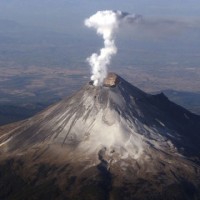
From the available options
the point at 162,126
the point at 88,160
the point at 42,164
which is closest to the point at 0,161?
the point at 42,164

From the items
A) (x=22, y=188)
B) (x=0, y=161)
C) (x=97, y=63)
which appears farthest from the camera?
(x=97, y=63)

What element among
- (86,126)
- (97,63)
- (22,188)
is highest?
(97,63)

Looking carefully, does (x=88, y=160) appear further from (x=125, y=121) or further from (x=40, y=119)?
(x=40, y=119)

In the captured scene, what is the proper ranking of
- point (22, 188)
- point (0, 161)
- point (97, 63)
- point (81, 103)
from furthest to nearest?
point (97, 63) < point (81, 103) < point (0, 161) < point (22, 188)

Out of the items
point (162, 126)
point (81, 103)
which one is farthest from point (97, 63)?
point (162, 126)

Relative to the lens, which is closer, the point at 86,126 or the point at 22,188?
the point at 22,188

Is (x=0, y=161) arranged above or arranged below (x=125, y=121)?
below

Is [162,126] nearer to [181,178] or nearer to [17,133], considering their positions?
[181,178]
